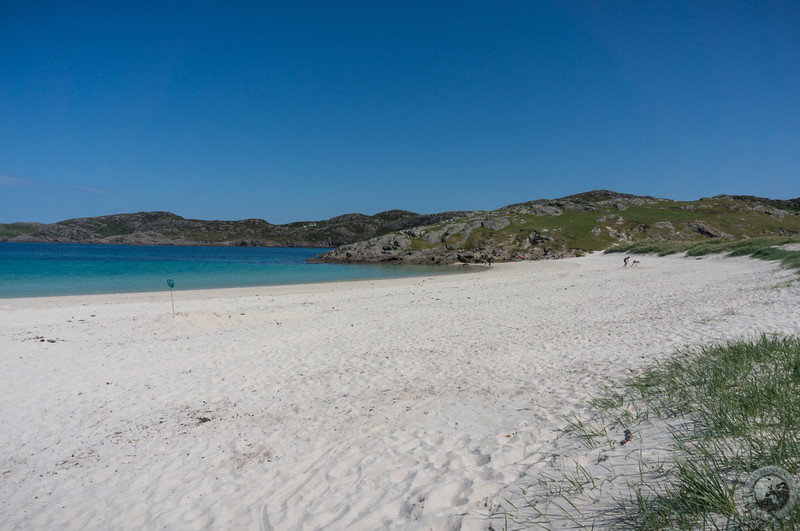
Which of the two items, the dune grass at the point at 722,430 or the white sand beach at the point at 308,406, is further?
the white sand beach at the point at 308,406

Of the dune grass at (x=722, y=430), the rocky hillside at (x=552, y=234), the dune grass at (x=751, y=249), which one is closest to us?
the dune grass at (x=722, y=430)

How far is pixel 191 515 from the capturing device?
4742 millimetres

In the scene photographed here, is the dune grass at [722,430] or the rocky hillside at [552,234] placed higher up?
the rocky hillside at [552,234]

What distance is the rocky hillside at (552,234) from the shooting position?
74250 mm

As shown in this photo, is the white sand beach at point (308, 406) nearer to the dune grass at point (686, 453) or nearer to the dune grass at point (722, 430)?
the dune grass at point (686, 453)

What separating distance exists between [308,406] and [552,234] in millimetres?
82865

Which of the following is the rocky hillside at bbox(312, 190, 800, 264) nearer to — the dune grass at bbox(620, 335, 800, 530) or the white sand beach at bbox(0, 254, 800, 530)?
the white sand beach at bbox(0, 254, 800, 530)

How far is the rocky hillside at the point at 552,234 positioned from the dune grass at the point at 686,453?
62.2 m

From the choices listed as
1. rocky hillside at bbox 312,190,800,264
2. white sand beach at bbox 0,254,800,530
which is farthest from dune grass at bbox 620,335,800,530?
rocky hillside at bbox 312,190,800,264

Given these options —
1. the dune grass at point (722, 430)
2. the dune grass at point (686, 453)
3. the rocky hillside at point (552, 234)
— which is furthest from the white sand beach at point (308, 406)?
the rocky hillside at point (552, 234)

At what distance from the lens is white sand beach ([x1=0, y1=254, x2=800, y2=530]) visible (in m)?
4.82

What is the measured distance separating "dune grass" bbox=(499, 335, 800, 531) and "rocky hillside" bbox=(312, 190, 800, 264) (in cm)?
6216

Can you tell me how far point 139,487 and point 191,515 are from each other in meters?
1.22

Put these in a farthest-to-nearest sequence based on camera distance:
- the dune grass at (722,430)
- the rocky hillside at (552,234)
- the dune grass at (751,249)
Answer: the rocky hillside at (552,234), the dune grass at (751,249), the dune grass at (722,430)
